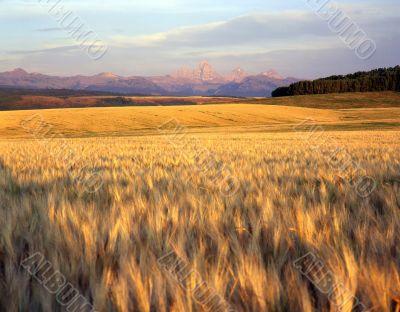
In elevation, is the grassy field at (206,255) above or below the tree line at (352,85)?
below

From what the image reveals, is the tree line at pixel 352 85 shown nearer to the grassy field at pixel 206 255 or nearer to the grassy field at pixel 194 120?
the grassy field at pixel 194 120

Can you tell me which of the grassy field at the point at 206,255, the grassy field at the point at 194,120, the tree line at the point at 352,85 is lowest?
the grassy field at the point at 194,120

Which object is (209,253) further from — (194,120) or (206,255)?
(194,120)

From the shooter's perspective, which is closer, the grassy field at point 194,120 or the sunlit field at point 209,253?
the sunlit field at point 209,253

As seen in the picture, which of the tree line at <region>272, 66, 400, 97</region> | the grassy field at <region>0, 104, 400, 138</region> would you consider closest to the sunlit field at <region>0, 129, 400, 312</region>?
the grassy field at <region>0, 104, 400, 138</region>

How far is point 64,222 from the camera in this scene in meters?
2.47

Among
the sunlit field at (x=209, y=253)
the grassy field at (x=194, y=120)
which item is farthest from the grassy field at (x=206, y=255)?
the grassy field at (x=194, y=120)

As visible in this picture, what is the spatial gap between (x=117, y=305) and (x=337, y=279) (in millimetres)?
769

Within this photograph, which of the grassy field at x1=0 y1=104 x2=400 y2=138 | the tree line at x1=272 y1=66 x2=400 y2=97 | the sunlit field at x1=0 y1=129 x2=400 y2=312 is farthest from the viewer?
the tree line at x1=272 y1=66 x2=400 y2=97

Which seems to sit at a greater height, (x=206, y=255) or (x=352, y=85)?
(x=352, y=85)

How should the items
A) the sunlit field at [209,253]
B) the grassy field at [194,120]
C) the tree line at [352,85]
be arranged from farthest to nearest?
1. the tree line at [352,85]
2. the grassy field at [194,120]
3. the sunlit field at [209,253]

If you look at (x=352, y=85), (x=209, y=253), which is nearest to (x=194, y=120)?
(x=209, y=253)

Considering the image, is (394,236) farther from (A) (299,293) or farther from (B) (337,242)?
(A) (299,293)

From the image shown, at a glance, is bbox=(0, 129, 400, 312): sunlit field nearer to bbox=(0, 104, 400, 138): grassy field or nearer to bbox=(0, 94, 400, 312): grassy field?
bbox=(0, 94, 400, 312): grassy field
